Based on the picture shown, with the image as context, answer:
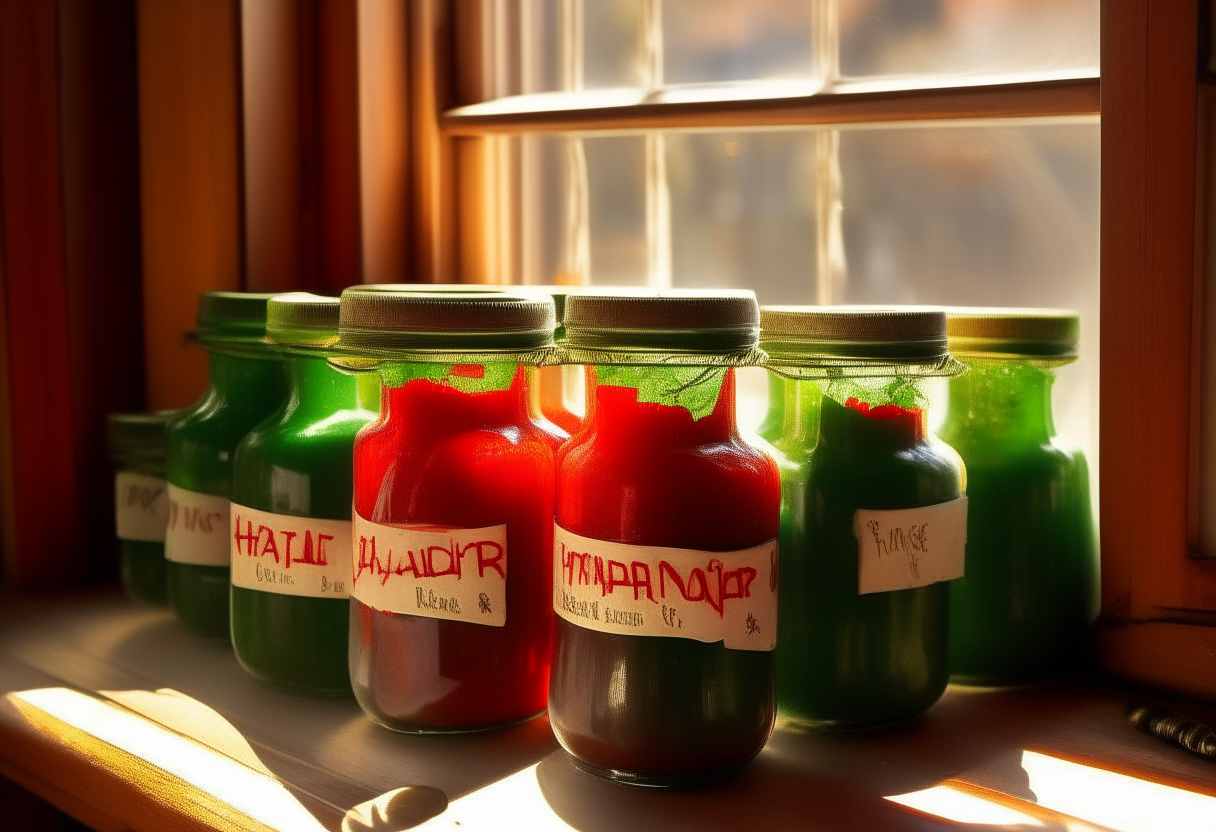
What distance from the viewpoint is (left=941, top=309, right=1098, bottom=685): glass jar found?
2.77ft

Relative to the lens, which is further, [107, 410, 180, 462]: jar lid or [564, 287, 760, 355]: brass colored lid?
[107, 410, 180, 462]: jar lid

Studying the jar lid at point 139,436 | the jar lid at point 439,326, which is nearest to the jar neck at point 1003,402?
the jar lid at point 439,326

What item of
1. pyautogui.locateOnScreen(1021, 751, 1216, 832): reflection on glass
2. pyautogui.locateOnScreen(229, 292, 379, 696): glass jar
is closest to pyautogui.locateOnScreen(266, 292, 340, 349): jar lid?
pyautogui.locateOnScreen(229, 292, 379, 696): glass jar

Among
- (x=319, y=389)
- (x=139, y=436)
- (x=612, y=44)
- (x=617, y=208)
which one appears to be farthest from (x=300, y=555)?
(x=612, y=44)

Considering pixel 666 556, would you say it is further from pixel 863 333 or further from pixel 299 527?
pixel 299 527

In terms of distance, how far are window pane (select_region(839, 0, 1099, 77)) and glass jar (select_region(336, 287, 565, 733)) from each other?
390 mm

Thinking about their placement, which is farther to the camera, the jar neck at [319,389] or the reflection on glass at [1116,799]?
the jar neck at [319,389]

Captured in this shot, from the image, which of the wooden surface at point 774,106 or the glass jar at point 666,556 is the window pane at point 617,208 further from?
the glass jar at point 666,556

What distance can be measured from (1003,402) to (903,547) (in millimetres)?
164

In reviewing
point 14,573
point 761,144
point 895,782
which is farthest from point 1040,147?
point 14,573

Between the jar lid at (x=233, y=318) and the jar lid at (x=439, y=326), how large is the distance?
0.23 m

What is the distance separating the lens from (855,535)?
751 mm

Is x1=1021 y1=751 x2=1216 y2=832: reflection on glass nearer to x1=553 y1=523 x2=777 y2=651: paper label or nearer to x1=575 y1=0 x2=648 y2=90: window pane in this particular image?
x1=553 y1=523 x2=777 y2=651: paper label

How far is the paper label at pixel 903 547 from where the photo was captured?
2.46 feet
